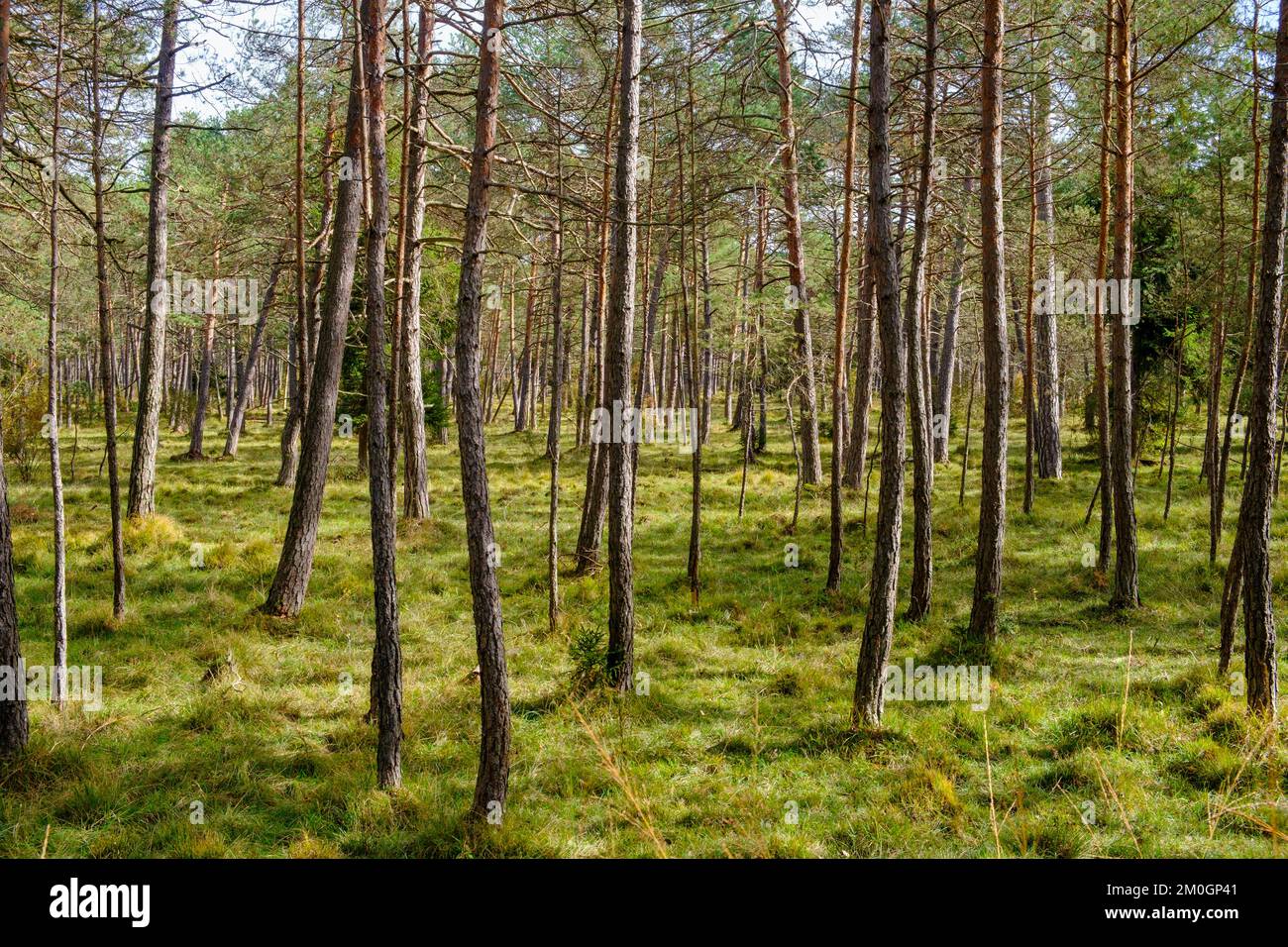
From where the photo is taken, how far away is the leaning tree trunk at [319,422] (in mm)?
10281

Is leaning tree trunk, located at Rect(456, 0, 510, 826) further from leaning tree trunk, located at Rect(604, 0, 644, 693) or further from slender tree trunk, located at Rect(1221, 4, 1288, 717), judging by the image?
slender tree trunk, located at Rect(1221, 4, 1288, 717)

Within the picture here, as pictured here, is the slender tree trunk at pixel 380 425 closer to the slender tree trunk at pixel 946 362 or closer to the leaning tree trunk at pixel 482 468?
the leaning tree trunk at pixel 482 468

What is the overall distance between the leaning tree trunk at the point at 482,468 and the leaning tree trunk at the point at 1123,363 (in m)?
9.13

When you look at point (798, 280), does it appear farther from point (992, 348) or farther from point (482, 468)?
point (482, 468)

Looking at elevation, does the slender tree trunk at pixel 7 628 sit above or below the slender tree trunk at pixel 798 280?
below

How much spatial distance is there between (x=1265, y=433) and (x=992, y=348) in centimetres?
327

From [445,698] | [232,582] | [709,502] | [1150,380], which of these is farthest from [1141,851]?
[1150,380]

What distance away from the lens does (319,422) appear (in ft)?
34.2

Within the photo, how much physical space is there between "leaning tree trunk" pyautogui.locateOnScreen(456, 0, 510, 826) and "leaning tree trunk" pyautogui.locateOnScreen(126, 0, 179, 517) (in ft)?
30.4

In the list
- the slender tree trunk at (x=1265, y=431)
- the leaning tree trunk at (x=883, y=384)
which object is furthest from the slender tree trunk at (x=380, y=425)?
the slender tree trunk at (x=1265, y=431)

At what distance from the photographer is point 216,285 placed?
24594mm

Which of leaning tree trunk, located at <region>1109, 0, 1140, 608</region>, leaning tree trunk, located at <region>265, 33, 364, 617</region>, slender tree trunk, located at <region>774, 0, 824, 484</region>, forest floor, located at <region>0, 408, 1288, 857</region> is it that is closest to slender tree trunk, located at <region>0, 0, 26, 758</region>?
forest floor, located at <region>0, 408, 1288, 857</region>

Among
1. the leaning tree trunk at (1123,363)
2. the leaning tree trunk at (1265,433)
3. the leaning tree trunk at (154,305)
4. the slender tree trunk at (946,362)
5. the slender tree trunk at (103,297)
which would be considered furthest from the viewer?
the slender tree trunk at (946,362)

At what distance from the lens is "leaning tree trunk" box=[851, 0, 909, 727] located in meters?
6.90
